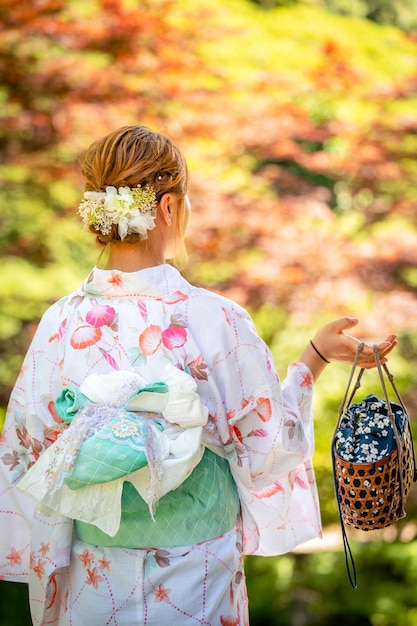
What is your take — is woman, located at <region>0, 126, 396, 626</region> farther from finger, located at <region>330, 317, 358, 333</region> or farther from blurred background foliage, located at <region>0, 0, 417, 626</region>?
blurred background foliage, located at <region>0, 0, 417, 626</region>

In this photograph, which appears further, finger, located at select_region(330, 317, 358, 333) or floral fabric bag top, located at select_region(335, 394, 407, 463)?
finger, located at select_region(330, 317, 358, 333)

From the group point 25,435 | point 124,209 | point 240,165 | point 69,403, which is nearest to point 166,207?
point 124,209

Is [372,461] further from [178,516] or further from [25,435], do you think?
[25,435]

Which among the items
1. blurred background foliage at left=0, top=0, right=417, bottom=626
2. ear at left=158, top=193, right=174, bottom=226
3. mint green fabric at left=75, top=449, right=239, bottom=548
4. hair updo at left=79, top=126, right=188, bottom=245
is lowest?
blurred background foliage at left=0, top=0, right=417, bottom=626

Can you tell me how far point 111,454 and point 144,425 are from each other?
0.09 meters

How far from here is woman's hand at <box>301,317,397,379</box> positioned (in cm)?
197

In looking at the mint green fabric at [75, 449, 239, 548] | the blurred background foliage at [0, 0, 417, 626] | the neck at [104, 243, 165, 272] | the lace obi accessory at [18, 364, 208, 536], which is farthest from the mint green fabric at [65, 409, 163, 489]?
the blurred background foliage at [0, 0, 417, 626]

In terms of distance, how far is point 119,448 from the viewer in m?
1.62

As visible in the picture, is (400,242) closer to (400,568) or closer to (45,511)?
(400,568)

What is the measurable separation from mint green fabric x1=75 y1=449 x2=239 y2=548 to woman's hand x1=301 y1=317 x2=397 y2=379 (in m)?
0.42

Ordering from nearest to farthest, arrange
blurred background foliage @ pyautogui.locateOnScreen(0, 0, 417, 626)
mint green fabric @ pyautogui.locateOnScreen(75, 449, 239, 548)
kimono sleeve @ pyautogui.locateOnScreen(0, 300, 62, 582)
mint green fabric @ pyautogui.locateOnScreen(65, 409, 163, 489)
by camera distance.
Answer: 1. mint green fabric @ pyautogui.locateOnScreen(65, 409, 163, 489)
2. mint green fabric @ pyautogui.locateOnScreen(75, 449, 239, 548)
3. kimono sleeve @ pyautogui.locateOnScreen(0, 300, 62, 582)
4. blurred background foliage @ pyautogui.locateOnScreen(0, 0, 417, 626)

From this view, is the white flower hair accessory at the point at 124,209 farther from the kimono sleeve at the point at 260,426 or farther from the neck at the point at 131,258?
the kimono sleeve at the point at 260,426

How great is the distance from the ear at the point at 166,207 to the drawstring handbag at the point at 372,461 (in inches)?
22.0

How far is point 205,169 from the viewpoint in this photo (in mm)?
4492
